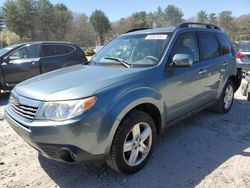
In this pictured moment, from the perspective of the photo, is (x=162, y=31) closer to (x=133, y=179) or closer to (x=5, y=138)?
(x=133, y=179)

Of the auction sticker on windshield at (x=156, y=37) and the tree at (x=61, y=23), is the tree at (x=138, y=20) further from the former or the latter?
the auction sticker on windshield at (x=156, y=37)

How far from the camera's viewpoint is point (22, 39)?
2559 inches

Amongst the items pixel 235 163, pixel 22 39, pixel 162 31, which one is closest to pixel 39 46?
pixel 162 31

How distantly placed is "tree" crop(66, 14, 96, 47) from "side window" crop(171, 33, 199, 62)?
66.3 m

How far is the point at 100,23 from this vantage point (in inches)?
2800

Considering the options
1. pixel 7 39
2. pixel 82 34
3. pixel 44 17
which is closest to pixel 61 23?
pixel 44 17

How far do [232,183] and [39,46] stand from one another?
713 centimetres

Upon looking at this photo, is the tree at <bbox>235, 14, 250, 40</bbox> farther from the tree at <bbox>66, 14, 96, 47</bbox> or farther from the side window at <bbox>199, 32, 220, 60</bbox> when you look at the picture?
the side window at <bbox>199, 32, 220, 60</bbox>

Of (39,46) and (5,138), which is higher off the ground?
(39,46)

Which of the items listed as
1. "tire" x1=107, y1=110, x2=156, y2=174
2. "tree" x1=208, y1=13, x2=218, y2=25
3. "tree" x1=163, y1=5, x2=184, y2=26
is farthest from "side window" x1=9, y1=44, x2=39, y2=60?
"tree" x1=163, y1=5, x2=184, y2=26

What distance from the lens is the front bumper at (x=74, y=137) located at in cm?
272

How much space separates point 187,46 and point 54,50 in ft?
18.8

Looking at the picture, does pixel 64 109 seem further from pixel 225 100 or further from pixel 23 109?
pixel 225 100

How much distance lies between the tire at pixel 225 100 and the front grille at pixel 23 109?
3.72 metres
